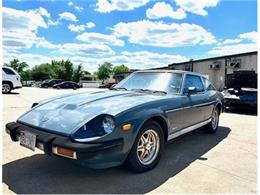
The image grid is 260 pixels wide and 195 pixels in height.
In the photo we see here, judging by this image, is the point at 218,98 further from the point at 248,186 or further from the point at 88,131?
the point at 88,131

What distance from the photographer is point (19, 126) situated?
327 centimetres

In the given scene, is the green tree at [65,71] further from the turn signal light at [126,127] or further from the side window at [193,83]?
the turn signal light at [126,127]

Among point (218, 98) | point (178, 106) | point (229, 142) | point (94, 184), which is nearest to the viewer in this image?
point (94, 184)

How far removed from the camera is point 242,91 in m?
9.45

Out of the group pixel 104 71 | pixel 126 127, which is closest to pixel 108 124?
pixel 126 127

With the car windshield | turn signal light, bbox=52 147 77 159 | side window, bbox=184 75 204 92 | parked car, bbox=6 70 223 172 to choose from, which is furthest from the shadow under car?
side window, bbox=184 75 204 92

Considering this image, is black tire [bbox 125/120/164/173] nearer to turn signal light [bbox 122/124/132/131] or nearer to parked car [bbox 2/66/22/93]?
turn signal light [bbox 122/124/132/131]

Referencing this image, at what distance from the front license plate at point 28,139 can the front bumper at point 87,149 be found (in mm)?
67

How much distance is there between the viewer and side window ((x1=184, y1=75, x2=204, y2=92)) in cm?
456

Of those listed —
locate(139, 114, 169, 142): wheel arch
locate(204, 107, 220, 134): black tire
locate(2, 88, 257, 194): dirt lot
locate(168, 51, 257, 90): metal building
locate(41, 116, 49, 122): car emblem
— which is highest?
locate(168, 51, 257, 90): metal building

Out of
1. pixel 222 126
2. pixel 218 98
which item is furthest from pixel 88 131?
pixel 222 126

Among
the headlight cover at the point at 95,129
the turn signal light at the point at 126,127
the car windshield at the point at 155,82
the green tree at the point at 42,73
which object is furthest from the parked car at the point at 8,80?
the green tree at the point at 42,73

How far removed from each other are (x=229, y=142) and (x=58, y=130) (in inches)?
142

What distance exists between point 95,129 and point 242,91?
815 centimetres
